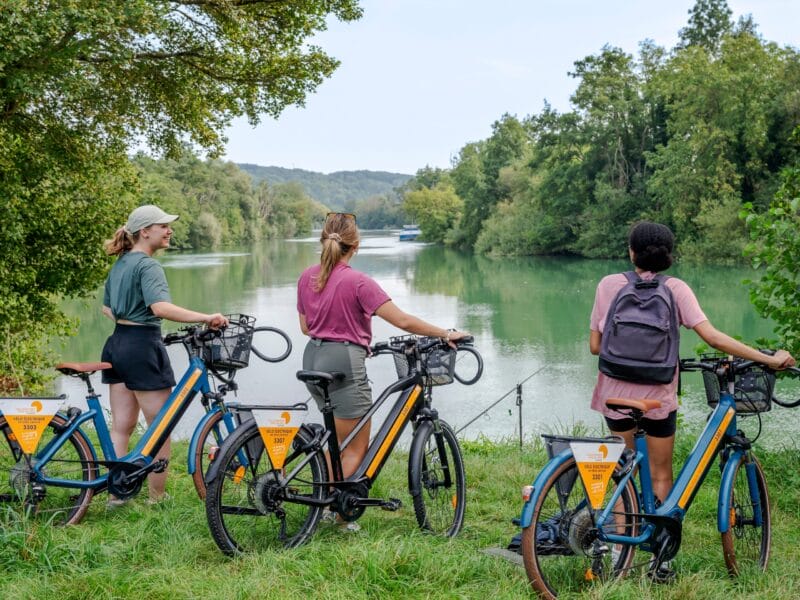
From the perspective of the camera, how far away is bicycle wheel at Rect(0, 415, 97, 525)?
3402mm

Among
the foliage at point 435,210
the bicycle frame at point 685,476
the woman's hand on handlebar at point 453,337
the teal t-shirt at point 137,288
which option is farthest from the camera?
the foliage at point 435,210

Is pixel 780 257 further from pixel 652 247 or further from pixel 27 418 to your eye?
pixel 27 418

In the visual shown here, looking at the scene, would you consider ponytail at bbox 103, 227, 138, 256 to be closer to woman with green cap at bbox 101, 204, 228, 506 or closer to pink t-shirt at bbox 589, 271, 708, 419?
woman with green cap at bbox 101, 204, 228, 506

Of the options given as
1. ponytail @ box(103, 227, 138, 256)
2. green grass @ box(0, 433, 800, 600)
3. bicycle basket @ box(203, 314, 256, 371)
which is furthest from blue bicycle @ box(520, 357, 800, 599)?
ponytail @ box(103, 227, 138, 256)

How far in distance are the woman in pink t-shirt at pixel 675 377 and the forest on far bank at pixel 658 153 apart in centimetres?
2324

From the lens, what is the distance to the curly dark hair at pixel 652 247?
10.2 ft

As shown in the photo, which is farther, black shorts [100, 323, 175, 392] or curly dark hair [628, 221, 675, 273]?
black shorts [100, 323, 175, 392]

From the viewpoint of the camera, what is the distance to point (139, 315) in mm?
3678

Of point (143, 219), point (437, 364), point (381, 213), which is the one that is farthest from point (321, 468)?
point (381, 213)

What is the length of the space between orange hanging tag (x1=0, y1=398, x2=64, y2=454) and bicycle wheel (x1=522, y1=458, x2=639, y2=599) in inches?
78.2

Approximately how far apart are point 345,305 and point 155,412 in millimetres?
1103

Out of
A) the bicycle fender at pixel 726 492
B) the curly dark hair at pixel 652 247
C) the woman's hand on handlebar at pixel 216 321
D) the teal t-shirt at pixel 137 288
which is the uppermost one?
the curly dark hair at pixel 652 247

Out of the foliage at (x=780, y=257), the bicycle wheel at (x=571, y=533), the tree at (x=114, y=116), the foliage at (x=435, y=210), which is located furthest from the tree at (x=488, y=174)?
the bicycle wheel at (x=571, y=533)

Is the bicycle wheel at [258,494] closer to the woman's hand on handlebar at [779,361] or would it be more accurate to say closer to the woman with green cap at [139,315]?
the woman with green cap at [139,315]
